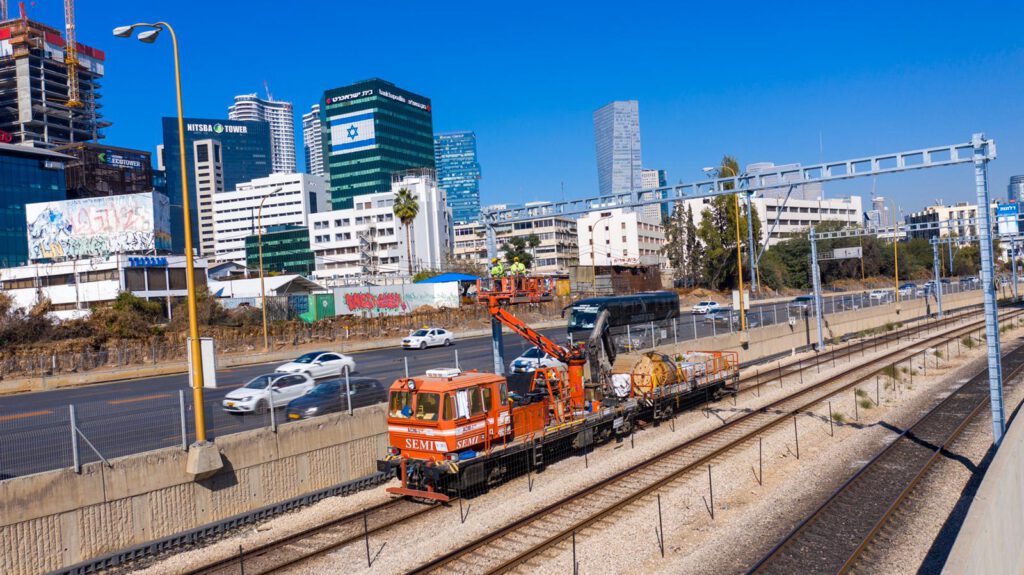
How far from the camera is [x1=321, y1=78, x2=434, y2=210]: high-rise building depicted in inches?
6919

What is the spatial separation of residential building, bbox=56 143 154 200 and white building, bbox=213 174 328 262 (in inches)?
1078

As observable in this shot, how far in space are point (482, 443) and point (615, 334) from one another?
24594mm

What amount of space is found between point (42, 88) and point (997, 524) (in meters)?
202

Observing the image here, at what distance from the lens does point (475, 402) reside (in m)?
16.0

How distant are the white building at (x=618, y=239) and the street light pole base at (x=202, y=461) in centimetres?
10127

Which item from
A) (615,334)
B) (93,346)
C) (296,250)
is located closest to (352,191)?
(296,250)

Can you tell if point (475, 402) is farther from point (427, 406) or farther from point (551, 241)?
point (551, 241)

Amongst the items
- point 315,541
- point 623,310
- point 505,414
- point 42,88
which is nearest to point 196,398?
point 315,541

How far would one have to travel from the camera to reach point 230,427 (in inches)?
625

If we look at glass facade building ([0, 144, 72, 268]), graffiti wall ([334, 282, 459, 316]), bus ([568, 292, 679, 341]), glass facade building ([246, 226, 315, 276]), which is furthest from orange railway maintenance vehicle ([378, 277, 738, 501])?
glass facade building ([246, 226, 315, 276])

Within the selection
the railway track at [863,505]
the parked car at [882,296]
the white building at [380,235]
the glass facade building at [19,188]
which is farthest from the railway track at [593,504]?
the glass facade building at [19,188]

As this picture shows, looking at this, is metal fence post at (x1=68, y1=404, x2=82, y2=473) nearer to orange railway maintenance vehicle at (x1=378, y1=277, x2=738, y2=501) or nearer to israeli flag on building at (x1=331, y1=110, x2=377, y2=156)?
orange railway maintenance vehicle at (x1=378, y1=277, x2=738, y2=501)

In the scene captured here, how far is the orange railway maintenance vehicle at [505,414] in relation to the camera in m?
15.5

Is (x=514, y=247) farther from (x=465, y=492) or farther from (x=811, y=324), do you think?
(x=465, y=492)
